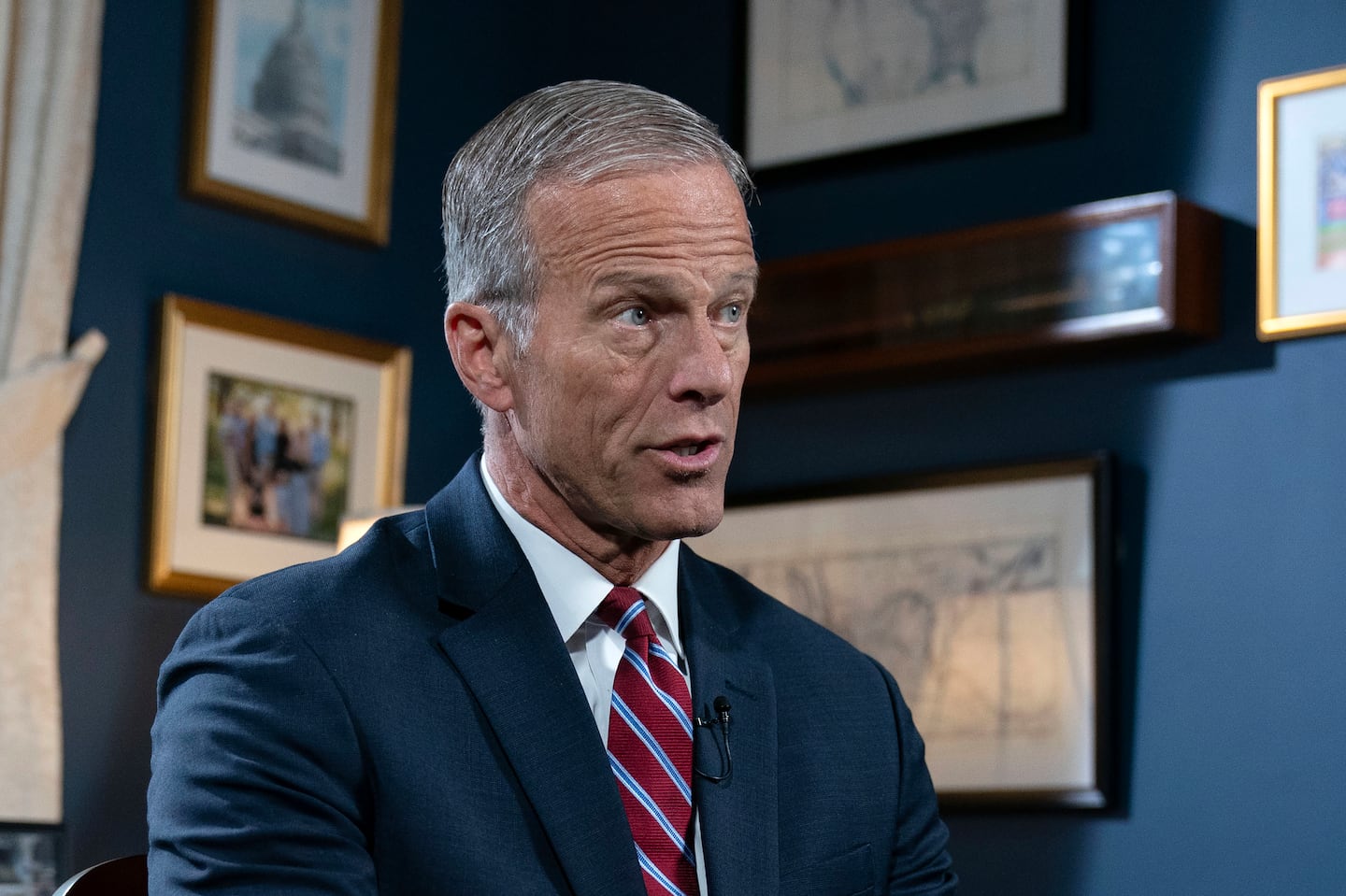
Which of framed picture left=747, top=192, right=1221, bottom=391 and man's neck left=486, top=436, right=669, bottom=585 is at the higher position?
framed picture left=747, top=192, right=1221, bottom=391

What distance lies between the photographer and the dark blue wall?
3.51 meters

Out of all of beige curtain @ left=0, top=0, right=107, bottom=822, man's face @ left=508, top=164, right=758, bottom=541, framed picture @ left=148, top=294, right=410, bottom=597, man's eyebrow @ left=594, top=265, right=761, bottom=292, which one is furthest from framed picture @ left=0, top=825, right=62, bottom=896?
man's eyebrow @ left=594, top=265, right=761, bottom=292

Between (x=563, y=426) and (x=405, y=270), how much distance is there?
116 inches

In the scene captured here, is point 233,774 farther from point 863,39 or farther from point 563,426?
point 863,39

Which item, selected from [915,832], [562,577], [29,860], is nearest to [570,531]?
[562,577]

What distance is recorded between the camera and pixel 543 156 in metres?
1.77

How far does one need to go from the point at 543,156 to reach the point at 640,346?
22 centimetres

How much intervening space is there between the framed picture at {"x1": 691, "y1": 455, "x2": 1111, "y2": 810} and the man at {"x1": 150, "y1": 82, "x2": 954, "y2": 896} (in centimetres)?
191

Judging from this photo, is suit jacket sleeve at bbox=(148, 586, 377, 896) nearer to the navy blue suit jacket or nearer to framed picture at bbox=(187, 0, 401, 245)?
the navy blue suit jacket

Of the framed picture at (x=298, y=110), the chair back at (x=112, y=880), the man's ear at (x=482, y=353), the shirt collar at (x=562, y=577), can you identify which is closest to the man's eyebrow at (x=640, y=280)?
the man's ear at (x=482, y=353)

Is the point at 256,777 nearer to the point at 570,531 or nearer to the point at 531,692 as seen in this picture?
the point at 531,692

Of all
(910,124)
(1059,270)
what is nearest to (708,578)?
(1059,270)

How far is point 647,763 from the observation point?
176 cm

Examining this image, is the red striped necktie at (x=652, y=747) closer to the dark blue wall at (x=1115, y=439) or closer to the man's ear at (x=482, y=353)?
the man's ear at (x=482, y=353)
